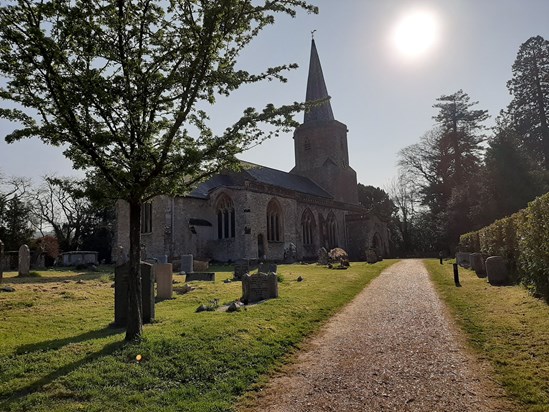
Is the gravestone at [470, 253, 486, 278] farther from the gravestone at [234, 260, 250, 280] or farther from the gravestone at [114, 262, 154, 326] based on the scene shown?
the gravestone at [114, 262, 154, 326]

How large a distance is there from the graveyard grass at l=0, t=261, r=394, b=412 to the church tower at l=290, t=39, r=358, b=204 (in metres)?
36.7

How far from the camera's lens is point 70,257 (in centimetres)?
2953

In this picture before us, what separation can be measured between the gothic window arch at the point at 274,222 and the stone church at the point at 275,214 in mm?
90

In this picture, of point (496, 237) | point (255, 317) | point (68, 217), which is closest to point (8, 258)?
point (68, 217)

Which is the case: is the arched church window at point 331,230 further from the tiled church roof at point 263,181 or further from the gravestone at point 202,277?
the gravestone at point 202,277

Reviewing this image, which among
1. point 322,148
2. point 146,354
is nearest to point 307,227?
point 322,148

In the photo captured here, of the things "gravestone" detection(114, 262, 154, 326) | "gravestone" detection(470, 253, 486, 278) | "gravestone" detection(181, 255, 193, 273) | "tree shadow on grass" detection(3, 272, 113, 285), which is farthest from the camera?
"gravestone" detection(181, 255, 193, 273)

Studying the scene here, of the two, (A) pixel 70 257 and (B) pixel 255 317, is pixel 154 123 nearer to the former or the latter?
(B) pixel 255 317

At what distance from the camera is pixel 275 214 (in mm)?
33531

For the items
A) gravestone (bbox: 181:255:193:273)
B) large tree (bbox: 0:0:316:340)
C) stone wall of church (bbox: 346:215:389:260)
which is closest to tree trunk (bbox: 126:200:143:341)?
large tree (bbox: 0:0:316:340)

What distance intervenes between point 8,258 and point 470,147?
149 feet

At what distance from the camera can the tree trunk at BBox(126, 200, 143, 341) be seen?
6.90 m

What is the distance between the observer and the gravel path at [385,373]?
4.50m

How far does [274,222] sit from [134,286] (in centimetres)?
2644
